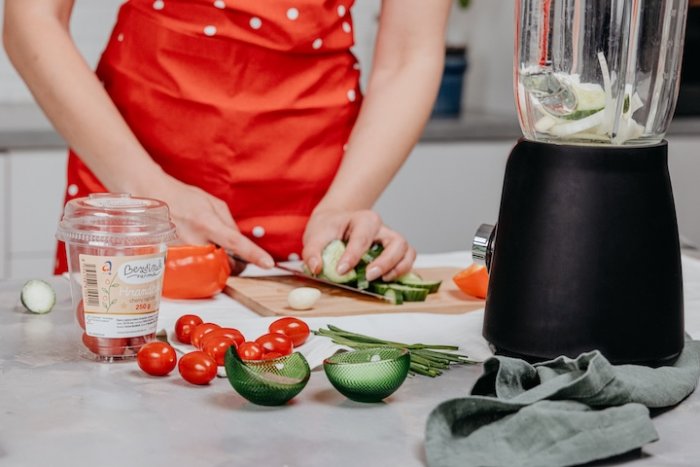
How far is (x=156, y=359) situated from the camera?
3.18 feet

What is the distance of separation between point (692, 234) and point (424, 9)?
5.59 feet

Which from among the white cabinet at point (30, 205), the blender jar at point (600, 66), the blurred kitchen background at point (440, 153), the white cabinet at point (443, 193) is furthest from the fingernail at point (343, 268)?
the white cabinet at point (443, 193)

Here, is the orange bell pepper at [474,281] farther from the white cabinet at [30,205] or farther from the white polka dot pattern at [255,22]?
the white cabinet at [30,205]

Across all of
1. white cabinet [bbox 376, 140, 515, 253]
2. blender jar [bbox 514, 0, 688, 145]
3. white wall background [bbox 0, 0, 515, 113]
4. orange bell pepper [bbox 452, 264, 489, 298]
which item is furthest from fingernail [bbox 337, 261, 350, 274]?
white wall background [bbox 0, 0, 515, 113]

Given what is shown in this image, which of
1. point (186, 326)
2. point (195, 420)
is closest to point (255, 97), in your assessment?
point (186, 326)

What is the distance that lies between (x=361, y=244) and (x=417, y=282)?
8 centimetres

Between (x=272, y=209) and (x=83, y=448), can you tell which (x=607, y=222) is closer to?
(x=83, y=448)

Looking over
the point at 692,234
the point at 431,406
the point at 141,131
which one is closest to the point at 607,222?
the point at 431,406

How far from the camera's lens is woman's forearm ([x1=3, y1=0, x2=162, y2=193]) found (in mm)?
1531

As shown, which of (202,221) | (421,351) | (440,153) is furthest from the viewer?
(440,153)

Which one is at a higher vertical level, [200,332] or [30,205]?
[200,332]

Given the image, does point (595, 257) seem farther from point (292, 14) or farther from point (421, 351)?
point (292, 14)

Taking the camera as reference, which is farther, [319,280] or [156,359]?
[319,280]

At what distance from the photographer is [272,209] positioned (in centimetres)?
172
